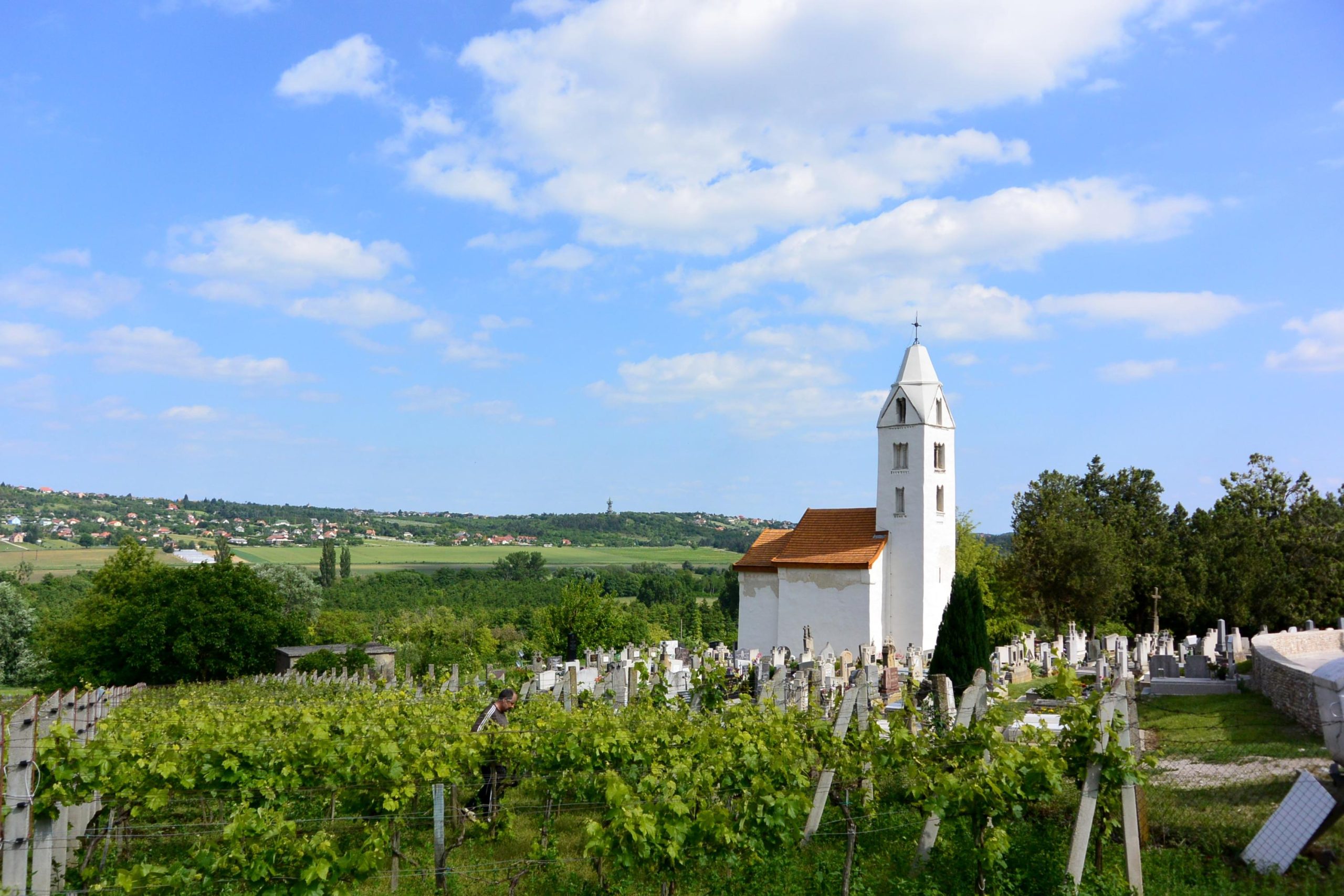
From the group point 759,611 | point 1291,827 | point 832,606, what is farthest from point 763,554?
point 1291,827

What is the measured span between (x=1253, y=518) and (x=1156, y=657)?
30379 mm

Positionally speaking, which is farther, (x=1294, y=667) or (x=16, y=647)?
(x=16, y=647)

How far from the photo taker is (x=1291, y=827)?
7781 mm

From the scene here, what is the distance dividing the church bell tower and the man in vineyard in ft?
98.8

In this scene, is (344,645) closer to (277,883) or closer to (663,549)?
(277,883)

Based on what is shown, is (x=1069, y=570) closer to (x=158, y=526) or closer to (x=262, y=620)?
(x=262, y=620)

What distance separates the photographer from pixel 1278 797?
9539mm

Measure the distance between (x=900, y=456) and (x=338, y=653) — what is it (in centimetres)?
2513

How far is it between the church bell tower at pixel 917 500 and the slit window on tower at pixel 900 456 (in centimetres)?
3

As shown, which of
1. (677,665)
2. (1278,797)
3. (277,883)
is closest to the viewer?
(277,883)

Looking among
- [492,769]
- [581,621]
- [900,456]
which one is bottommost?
[581,621]

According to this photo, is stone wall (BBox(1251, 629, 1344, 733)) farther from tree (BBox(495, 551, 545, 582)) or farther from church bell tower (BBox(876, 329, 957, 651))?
tree (BBox(495, 551, 545, 582))

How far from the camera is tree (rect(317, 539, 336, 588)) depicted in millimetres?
105375

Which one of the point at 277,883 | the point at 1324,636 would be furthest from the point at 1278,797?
the point at 1324,636
